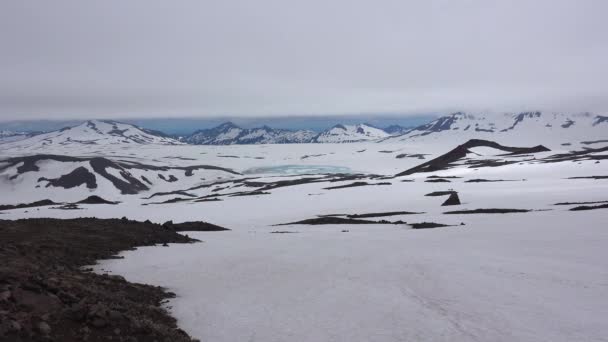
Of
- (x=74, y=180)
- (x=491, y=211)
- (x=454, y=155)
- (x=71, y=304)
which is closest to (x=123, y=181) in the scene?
(x=74, y=180)

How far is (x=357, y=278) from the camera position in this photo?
53.8 feet

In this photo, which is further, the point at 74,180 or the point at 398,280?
the point at 74,180

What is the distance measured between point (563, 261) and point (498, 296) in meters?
5.69

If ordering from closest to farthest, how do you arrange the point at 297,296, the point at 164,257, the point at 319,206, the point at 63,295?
the point at 63,295 → the point at 297,296 → the point at 164,257 → the point at 319,206

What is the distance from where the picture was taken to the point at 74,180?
172 meters

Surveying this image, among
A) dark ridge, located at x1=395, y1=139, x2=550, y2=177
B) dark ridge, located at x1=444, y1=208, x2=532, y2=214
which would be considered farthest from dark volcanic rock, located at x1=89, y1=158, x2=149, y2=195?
dark ridge, located at x1=444, y1=208, x2=532, y2=214

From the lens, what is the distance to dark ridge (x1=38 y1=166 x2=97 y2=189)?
16788 cm

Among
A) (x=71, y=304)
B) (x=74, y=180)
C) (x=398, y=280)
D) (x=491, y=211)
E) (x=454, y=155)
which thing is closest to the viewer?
(x=71, y=304)

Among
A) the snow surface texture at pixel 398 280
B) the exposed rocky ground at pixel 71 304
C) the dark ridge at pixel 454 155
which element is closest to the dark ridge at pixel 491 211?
the snow surface texture at pixel 398 280

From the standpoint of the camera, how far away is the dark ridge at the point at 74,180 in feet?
551

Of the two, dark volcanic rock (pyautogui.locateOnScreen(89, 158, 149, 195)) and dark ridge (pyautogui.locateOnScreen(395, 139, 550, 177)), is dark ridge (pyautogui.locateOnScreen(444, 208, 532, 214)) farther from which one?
dark volcanic rock (pyautogui.locateOnScreen(89, 158, 149, 195))

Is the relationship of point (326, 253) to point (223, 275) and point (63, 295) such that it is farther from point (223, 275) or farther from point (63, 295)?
point (63, 295)

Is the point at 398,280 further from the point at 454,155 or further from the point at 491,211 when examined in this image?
the point at 454,155

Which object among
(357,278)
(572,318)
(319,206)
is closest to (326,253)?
(357,278)
